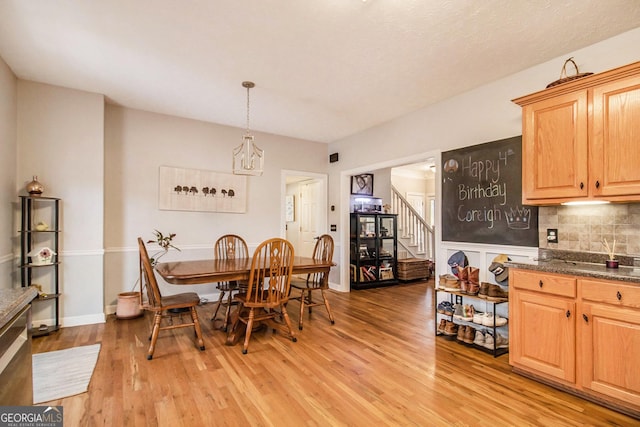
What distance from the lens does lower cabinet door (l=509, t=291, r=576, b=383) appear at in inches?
84.9

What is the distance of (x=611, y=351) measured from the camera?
1.97m

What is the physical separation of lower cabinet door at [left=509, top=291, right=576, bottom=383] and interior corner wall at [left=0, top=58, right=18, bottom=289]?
4493mm

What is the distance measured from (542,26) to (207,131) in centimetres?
412

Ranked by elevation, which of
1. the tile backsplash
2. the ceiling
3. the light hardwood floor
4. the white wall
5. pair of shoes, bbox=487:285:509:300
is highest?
the ceiling

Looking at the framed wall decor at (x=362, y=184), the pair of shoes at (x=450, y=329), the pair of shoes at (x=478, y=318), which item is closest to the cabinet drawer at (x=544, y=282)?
the pair of shoes at (x=478, y=318)

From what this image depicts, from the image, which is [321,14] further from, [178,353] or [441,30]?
[178,353]

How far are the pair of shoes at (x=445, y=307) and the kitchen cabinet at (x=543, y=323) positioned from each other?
31.9 inches

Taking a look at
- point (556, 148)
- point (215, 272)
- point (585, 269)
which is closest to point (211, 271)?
point (215, 272)

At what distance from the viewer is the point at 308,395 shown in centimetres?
213

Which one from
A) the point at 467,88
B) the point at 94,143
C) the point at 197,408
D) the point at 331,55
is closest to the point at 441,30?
the point at 331,55

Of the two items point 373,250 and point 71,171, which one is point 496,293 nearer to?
point 373,250

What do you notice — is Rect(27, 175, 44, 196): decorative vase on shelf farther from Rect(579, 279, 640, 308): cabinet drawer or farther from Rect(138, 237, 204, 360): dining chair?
Rect(579, 279, 640, 308): cabinet drawer

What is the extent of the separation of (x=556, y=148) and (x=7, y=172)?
490cm

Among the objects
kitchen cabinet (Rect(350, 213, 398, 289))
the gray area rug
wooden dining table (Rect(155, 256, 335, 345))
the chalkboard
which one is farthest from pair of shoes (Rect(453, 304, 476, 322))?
the gray area rug
